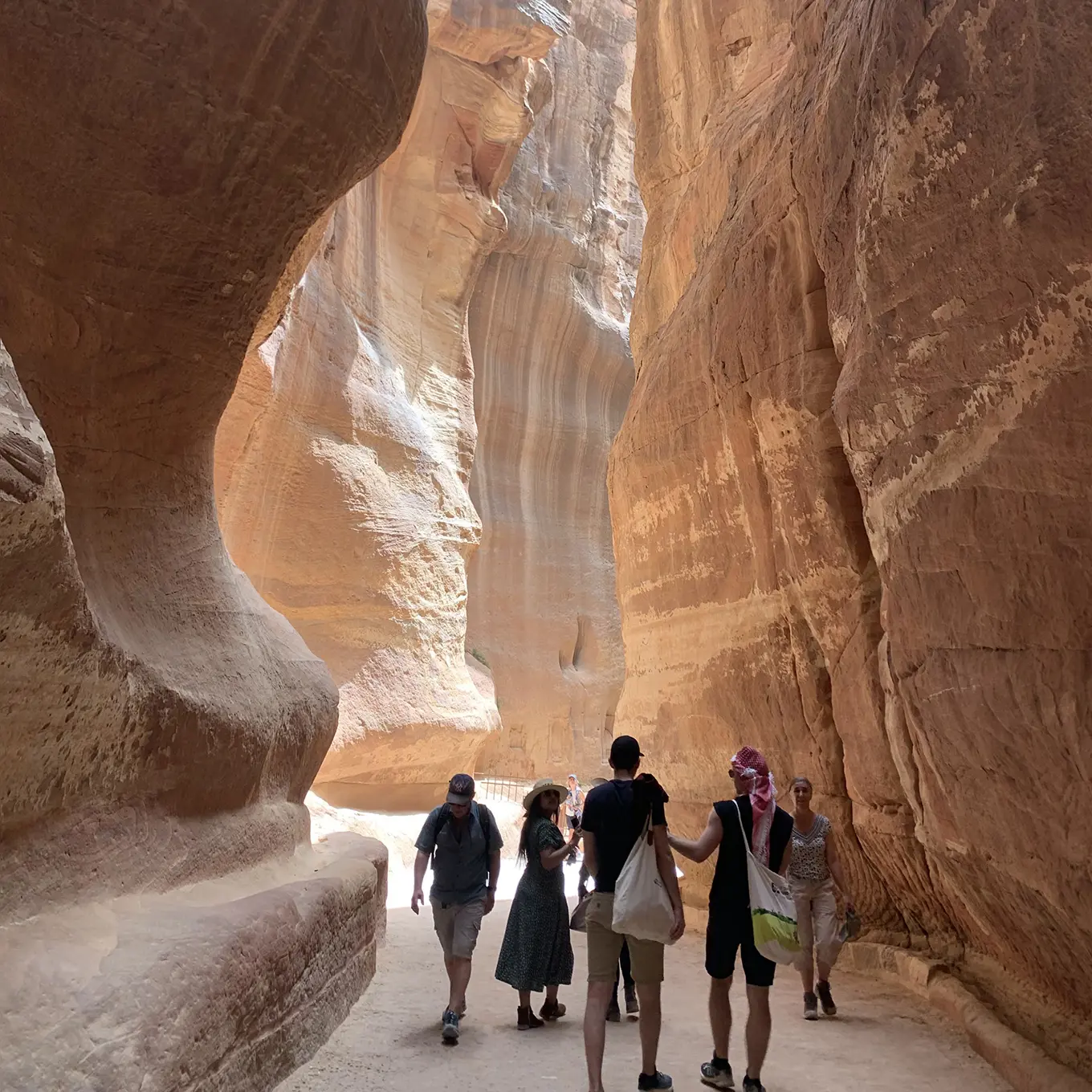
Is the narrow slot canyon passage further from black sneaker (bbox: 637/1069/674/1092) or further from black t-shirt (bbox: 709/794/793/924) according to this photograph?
black sneaker (bbox: 637/1069/674/1092)

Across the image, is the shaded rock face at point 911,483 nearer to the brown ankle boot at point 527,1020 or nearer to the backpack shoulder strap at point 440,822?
the brown ankle boot at point 527,1020

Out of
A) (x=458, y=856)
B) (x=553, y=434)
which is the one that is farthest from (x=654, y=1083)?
(x=553, y=434)

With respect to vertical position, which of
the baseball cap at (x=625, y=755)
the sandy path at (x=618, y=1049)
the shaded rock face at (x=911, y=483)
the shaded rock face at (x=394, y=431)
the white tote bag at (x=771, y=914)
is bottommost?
the sandy path at (x=618, y=1049)

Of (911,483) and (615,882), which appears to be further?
(911,483)

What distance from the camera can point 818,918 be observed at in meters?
4.64

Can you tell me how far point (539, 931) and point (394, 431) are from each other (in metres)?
9.87

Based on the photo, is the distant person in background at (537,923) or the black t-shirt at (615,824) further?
the distant person in background at (537,923)

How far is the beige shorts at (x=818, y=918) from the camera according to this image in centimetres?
458

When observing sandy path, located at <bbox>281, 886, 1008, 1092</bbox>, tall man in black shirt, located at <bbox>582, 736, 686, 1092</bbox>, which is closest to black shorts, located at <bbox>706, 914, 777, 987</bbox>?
tall man in black shirt, located at <bbox>582, 736, 686, 1092</bbox>

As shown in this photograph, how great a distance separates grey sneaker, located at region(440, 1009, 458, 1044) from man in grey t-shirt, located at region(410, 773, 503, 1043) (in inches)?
2.2

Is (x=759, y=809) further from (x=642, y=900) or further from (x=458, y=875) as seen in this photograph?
(x=458, y=875)

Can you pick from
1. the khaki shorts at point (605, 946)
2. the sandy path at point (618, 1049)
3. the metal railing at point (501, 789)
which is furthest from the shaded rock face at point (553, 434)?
the khaki shorts at point (605, 946)

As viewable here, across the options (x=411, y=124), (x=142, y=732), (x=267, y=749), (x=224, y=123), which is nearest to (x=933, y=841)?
(x=267, y=749)

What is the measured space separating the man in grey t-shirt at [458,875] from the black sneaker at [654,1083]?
1128mm
